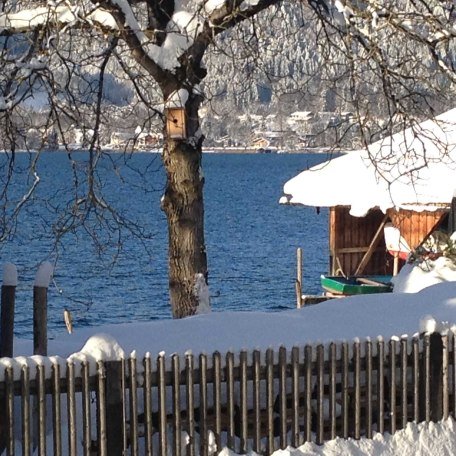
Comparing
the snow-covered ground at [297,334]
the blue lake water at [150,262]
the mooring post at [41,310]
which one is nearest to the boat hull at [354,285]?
the blue lake water at [150,262]

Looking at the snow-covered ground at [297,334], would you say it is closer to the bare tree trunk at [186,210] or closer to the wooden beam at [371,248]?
the bare tree trunk at [186,210]

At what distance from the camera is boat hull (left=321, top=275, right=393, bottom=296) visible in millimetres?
27766

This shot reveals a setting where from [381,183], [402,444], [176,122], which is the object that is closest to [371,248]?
[381,183]

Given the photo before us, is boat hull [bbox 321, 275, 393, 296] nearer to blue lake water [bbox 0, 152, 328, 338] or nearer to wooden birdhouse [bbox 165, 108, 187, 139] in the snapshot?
blue lake water [bbox 0, 152, 328, 338]

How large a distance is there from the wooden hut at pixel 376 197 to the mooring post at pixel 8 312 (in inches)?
535

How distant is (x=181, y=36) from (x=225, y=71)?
3.77m

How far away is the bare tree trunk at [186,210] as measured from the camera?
12586 mm

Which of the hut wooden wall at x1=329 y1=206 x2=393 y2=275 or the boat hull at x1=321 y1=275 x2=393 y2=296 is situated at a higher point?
the hut wooden wall at x1=329 y1=206 x2=393 y2=275

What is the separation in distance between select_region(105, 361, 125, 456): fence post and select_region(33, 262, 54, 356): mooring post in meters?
1.01

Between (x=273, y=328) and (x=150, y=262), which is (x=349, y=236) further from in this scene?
(x=273, y=328)

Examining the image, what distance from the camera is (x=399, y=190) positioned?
25.8 meters

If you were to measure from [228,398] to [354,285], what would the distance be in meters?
19.4

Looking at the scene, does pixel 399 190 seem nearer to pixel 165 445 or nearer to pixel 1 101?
pixel 1 101

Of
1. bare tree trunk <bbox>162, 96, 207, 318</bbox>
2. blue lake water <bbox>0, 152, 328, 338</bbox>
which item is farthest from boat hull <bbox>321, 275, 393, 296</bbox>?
bare tree trunk <bbox>162, 96, 207, 318</bbox>
